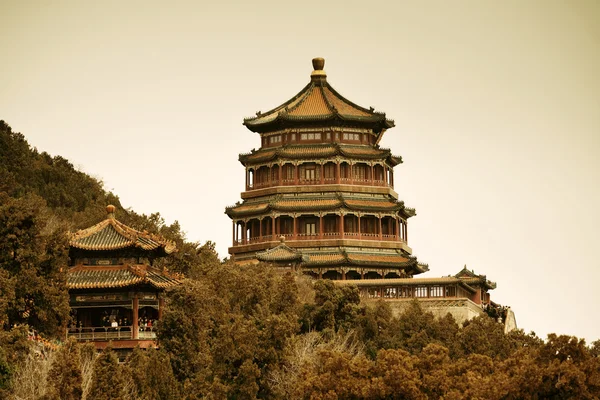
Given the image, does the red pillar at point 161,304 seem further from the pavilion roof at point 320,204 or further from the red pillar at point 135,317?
the pavilion roof at point 320,204

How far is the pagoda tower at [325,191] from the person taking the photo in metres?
103

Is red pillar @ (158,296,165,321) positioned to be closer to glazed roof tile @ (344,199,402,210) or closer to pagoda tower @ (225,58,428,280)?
pagoda tower @ (225,58,428,280)

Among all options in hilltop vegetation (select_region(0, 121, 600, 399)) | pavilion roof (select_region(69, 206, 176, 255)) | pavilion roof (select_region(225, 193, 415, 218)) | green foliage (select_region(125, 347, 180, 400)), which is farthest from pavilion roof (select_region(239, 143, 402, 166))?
green foliage (select_region(125, 347, 180, 400))

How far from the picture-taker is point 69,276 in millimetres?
73000

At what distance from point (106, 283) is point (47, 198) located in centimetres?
3387

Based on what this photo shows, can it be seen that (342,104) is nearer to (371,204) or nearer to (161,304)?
(371,204)

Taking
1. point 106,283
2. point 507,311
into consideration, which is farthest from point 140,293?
point 507,311

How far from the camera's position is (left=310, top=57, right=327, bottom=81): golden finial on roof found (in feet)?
361

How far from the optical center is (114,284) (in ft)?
239

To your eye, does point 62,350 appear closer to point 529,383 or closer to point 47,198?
point 529,383

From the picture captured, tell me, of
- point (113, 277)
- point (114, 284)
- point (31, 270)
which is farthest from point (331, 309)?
point (31, 270)

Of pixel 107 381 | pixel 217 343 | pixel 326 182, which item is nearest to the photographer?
pixel 107 381

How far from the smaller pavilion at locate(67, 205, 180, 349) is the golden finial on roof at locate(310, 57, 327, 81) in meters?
36.7

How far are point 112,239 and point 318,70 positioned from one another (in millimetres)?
38884
